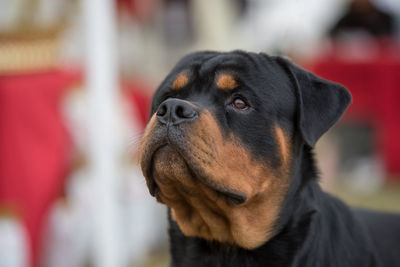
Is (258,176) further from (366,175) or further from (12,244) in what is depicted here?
(366,175)

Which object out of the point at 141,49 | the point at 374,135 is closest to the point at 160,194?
the point at 141,49

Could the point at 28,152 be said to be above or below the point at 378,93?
above

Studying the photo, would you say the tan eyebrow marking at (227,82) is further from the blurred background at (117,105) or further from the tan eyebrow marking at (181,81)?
the blurred background at (117,105)

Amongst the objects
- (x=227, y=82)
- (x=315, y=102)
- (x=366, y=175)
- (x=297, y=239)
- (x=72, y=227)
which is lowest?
(x=366, y=175)

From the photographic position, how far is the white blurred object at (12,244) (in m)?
3.45

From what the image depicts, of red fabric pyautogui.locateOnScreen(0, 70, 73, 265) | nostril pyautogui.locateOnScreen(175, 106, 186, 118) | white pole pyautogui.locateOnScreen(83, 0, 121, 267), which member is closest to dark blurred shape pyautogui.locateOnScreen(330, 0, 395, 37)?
white pole pyautogui.locateOnScreen(83, 0, 121, 267)

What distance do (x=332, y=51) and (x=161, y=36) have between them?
2593 millimetres

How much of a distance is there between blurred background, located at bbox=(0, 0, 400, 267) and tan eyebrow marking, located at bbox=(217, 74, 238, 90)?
668 millimetres

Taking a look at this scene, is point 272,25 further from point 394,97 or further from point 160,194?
point 160,194

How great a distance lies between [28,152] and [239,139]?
180 cm

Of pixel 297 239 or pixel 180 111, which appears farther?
pixel 297 239

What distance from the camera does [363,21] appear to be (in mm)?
7926

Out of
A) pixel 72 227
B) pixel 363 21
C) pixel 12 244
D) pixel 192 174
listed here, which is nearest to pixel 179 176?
pixel 192 174

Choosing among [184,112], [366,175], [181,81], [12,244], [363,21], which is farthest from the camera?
[363,21]
